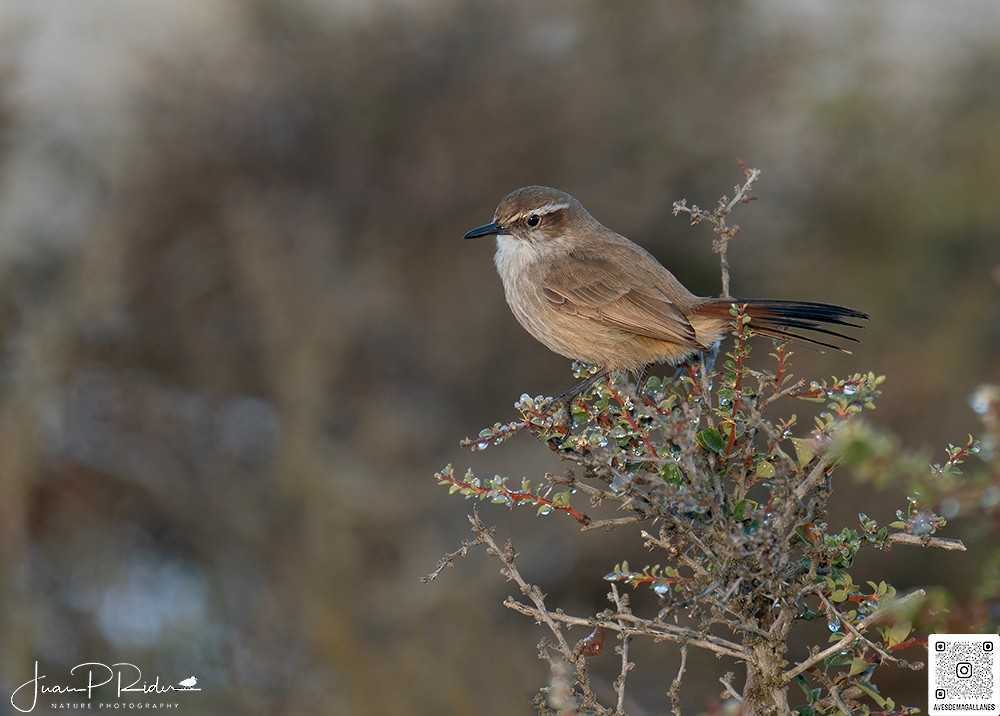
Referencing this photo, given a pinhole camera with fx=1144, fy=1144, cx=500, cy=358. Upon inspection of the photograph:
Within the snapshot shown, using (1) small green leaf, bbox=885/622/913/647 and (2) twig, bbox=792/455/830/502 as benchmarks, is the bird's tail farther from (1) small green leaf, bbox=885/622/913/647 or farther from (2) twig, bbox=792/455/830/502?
(1) small green leaf, bbox=885/622/913/647

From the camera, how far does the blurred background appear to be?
8906 mm

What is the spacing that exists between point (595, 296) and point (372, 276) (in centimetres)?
770

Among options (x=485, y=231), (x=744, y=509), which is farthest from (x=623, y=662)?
(x=485, y=231)

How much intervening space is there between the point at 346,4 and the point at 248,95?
177cm

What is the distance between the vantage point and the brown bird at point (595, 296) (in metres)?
4.53

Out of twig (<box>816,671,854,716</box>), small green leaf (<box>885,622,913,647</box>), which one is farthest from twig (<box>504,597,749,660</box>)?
small green leaf (<box>885,622,913,647</box>)

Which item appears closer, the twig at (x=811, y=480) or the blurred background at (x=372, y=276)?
the twig at (x=811, y=480)

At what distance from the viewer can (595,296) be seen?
477cm

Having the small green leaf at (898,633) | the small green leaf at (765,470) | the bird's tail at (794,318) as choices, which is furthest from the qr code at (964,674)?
the bird's tail at (794,318)

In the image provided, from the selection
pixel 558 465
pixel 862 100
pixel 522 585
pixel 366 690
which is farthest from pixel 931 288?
pixel 522 585

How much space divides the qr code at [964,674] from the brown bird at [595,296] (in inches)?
70.2

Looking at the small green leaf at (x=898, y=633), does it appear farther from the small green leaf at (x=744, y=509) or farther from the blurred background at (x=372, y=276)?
the blurred background at (x=372, y=276)

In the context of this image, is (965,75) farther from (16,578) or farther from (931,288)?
(16,578)

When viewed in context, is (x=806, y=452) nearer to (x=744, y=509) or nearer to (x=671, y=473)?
(x=744, y=509)
